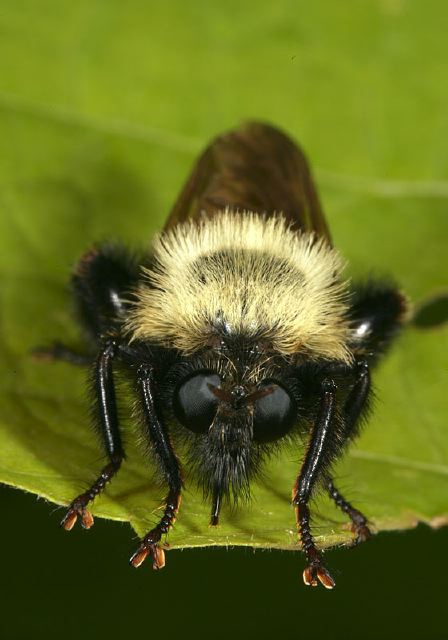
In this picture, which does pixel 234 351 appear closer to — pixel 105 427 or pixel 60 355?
pixel 105 427

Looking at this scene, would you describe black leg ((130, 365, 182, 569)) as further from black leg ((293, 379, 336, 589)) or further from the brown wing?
the brown wing

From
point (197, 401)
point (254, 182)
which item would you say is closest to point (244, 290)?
point (197, 401)

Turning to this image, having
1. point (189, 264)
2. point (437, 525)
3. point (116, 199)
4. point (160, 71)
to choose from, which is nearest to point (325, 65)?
point (160, 71)

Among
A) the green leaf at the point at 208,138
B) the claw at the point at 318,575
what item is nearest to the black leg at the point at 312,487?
the claw at the point at 318,575

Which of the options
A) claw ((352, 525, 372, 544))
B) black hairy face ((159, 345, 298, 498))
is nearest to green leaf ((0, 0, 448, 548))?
claw ((352, 525, 372, 544))

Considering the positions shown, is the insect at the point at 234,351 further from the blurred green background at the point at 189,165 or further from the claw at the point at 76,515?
the blurred green background at the point at 189,165

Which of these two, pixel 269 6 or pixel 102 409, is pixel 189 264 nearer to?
pixel 102 409
